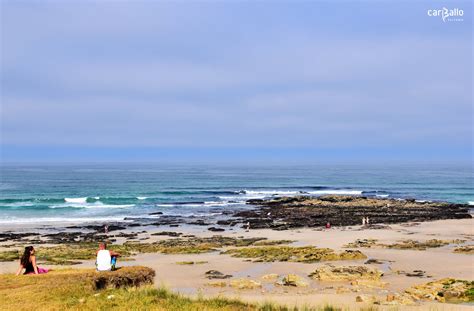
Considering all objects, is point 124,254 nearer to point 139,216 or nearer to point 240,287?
point 240,287

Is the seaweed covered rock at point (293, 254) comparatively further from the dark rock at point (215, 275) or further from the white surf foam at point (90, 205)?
the white surf foam at point (90, 205)

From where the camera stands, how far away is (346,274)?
19.0 m

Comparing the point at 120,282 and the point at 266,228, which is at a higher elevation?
the point at 120,282

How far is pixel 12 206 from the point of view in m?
56.3

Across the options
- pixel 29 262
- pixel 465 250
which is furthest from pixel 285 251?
pixel 29 262

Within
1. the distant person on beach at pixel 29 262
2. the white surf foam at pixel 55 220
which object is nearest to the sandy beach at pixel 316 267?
the distant person on beach at pixel 29 262

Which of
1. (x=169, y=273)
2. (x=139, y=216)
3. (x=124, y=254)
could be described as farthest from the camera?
(x=139, y=216)

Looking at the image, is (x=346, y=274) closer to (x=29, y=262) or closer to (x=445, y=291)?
(x=445, y=291)

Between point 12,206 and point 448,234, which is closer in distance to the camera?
point 448,234

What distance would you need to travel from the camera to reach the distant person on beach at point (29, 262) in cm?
1351

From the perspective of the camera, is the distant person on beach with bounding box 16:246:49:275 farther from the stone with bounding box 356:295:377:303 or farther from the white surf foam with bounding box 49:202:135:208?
the white surf foam with bounding box 49:202:135:208

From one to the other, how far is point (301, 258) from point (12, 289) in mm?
15822

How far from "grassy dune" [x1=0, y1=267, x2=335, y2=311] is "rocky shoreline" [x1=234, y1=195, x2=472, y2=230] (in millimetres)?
28520

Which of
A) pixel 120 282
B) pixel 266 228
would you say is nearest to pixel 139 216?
pixel 266 228
